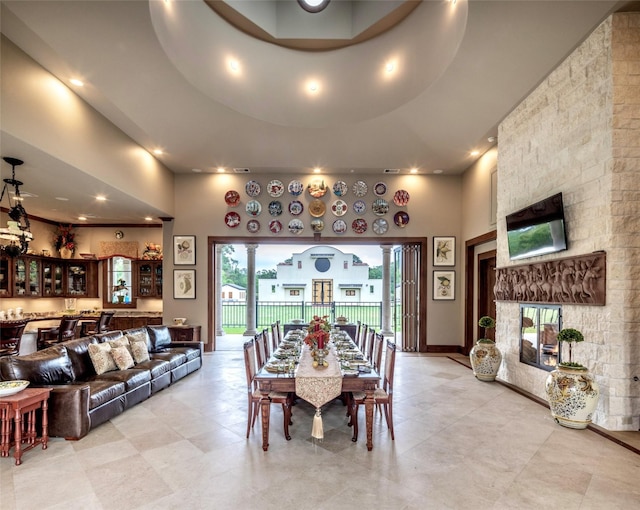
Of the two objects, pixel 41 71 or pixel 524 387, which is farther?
pixel 524 387

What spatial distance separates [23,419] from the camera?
10.2 ft

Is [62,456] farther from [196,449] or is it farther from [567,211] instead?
[567,211]

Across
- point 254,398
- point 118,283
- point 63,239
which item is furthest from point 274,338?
point 63,239

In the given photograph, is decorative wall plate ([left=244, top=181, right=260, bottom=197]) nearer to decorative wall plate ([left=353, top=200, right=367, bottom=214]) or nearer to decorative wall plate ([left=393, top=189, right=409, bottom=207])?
decorative wall plate ([left=353, top=200, right=367, bottom=214])

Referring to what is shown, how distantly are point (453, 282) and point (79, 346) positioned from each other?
22.9 feet

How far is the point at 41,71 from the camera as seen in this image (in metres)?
3.87

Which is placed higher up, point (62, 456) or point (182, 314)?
point (182, 314)

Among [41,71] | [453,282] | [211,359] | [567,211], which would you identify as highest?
[41,71]

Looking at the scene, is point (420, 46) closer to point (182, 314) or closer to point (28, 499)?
point (28, 499)

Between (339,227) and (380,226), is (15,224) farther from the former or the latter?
(380,226)

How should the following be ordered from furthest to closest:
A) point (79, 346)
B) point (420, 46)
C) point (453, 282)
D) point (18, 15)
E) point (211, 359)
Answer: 1. point (453, 282)
2. point (211, 359)
3. point (420, 46)
4. point (79, 346)
5. point (18, 15)

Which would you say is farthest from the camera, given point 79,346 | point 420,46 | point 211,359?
point 211,359

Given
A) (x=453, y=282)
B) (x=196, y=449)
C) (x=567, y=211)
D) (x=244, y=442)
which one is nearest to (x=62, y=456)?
(x=196, y=449)

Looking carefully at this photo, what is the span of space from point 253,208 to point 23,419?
5365mm
